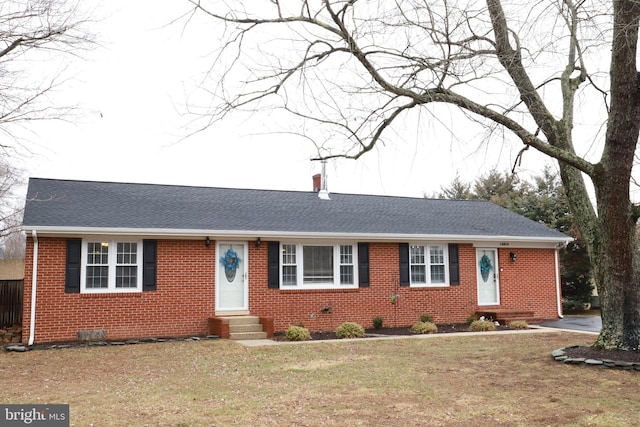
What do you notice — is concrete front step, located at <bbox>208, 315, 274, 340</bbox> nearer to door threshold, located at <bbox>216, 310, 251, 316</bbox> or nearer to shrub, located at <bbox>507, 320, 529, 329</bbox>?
door threshold, located at <bbox>216, 310, 251, 316</bbox>

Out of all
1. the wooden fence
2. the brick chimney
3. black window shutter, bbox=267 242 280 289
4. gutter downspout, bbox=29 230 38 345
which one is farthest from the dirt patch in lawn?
the wooden fence

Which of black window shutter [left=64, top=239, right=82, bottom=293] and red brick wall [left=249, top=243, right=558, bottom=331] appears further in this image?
red brick wall [left=249, top=243, right=558, bottom=331]

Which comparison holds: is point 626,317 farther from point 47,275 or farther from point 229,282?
point 47,275

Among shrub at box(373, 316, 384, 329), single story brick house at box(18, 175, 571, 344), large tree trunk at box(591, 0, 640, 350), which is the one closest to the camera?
large tree trunk at box(591, 0, 640, 350)

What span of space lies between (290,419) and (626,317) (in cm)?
683

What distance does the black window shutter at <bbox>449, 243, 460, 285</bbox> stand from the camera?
57.6ft

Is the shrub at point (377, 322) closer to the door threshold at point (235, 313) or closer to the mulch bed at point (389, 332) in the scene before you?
the mulch bed at point (389, 332)

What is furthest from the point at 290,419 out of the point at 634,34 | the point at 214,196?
the point at 214,196

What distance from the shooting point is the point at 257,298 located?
15.2 metres

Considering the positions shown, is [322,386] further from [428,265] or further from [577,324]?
[577,324]

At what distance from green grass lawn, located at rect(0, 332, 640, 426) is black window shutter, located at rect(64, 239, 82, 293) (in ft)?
5.70

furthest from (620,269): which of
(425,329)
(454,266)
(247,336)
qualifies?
(247,336)

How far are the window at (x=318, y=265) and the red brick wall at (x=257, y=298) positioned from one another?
0.31 m

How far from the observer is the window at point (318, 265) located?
620 inches
